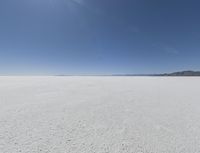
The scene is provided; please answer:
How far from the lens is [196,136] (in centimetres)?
233

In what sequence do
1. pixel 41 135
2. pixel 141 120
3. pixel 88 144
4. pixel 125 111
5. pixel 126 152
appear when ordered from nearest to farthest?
pixel 126 152 < pixel 88 144 < pixel 41 135 < pixel 141 120 < pixel 125 111

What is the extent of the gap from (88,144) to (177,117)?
2345 millimetres

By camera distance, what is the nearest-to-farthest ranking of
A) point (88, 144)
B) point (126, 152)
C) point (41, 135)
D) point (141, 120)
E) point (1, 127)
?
1. point (126, 152)
2. point (88, 144)
3. point (41, 135)
4. point (1, 127)
5. point (141, 120)

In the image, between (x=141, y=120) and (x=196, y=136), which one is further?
(x=141, y=120)

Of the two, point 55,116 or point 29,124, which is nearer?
point 29,124

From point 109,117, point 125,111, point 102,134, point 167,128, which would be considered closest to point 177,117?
point 167,128

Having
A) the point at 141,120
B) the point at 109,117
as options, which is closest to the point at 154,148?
the point at 141,120

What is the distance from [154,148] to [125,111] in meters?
1.76

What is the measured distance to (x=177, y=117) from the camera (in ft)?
10.7

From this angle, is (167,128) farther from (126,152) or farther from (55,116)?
(55,116)

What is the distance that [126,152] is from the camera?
1863mm

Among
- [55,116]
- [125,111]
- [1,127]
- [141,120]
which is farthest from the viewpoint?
[125,111]

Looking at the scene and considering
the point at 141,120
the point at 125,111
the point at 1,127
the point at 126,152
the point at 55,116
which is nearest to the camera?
the point at 126,152

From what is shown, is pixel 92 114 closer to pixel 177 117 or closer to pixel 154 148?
pixel 154 148
